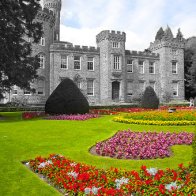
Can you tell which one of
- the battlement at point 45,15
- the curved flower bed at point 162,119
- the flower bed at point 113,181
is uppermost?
the battlement at point 45,15

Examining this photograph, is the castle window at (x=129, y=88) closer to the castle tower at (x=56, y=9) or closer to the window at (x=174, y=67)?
the window at (x=174, y=67)

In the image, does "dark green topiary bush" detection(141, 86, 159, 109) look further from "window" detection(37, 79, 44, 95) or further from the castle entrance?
"window" detection(37, 79, 44, 95)

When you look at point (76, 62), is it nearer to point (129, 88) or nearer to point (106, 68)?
point (106, 68)

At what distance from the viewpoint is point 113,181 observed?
6.30m

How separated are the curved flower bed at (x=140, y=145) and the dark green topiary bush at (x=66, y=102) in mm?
10136

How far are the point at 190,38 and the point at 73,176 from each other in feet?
197

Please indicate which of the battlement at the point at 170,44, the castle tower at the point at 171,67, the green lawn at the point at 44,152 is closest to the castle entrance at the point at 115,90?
the castle tower at the point at 171,67

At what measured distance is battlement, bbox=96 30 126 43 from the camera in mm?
42812

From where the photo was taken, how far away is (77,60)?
→ 4322cm

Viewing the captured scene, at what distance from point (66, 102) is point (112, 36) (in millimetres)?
23170

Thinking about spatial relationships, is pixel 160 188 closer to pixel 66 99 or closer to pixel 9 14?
pixel 66 99

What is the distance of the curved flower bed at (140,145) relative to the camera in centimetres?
930

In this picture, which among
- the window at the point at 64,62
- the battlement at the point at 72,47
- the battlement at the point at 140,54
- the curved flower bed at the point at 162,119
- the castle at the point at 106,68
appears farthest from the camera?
the battlement at the point at 140,54

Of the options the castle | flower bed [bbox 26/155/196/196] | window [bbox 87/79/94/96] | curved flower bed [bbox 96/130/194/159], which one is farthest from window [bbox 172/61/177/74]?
flower bed [bbox 26/155/196/196]
